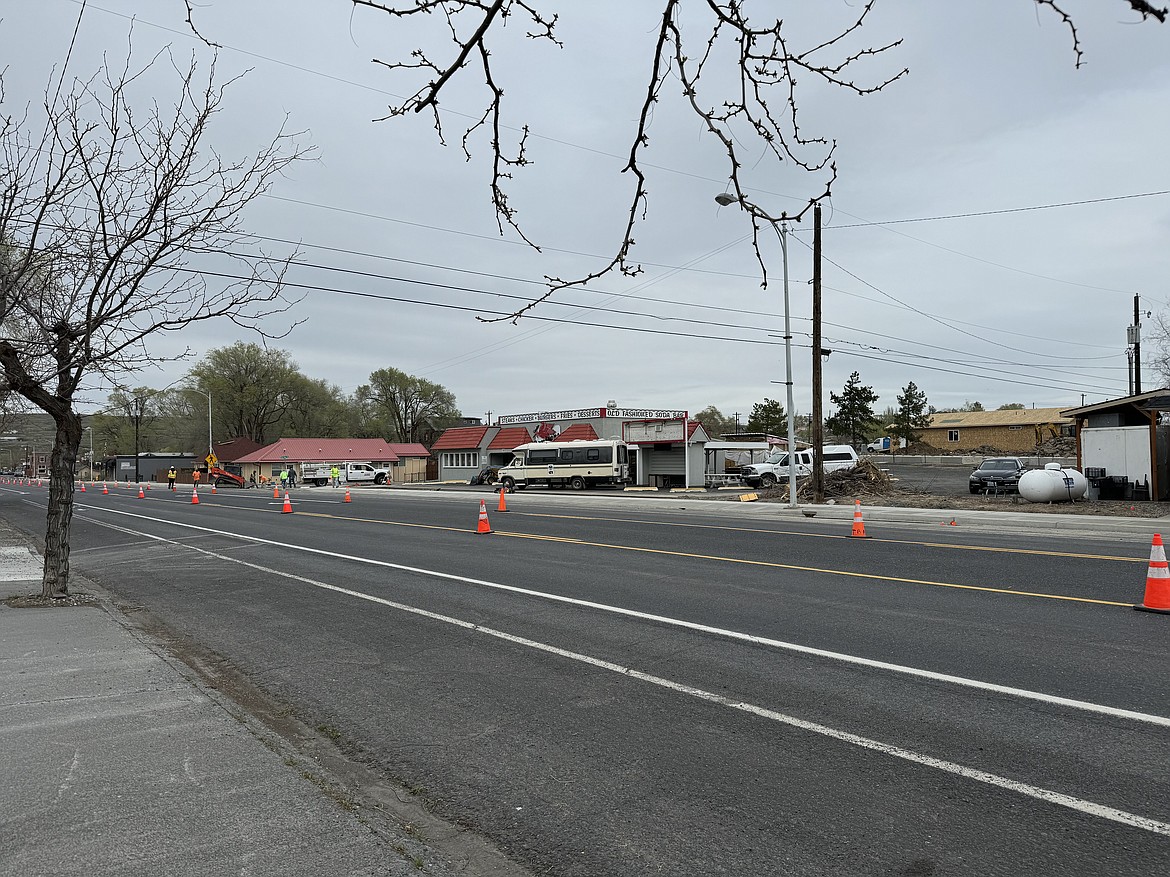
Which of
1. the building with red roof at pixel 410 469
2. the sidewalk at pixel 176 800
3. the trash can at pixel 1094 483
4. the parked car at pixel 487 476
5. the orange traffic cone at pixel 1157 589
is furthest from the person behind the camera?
the building with red roof at pixel 410 469

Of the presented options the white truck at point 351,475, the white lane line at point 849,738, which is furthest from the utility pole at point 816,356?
the white truck at point 351,475

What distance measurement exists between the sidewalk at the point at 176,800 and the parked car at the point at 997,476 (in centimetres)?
3294

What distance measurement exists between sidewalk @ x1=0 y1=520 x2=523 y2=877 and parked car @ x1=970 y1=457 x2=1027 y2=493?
108 feet

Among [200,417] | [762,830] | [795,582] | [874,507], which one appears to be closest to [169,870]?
[762,830]

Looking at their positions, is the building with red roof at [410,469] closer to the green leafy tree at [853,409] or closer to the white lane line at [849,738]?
the green leafy tree at [853,409]

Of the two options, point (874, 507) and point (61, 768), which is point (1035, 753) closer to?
point (61, 768)

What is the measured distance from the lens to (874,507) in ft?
87.6

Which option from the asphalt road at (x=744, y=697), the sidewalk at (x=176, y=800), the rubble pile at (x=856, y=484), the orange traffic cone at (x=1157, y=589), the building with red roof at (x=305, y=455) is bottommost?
the asphalt road at (x=744, y=697)

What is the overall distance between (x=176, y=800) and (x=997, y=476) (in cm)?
3446

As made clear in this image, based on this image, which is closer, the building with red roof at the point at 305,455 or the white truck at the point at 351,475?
the white truck at the point at 351,475

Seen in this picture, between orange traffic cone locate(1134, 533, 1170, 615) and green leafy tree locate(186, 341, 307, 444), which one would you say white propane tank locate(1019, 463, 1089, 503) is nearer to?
orange traffic cone locate(1134, 533, 1170, 615)

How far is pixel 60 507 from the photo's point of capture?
33.9 feet

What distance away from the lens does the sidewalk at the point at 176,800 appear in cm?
341

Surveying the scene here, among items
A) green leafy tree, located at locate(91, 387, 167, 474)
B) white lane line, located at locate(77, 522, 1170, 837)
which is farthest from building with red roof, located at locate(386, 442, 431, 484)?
white lane line, located at locate(77, 522, 1170, 837)
